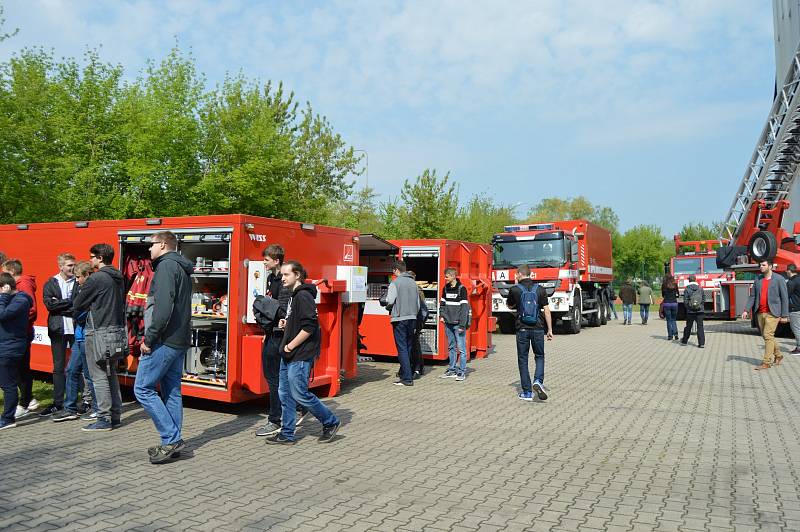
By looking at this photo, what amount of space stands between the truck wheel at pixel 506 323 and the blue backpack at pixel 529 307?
1096cm

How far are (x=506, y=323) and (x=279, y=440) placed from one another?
14.3 m

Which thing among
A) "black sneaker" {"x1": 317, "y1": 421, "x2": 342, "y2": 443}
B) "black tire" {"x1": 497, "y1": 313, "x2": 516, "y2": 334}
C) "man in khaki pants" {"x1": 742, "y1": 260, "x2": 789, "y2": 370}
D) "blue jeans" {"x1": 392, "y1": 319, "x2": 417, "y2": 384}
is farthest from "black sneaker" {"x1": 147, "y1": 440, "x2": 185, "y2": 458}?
"black tire" {"x1": 497, "y1": 313, "x2": 516, "y2": 334}

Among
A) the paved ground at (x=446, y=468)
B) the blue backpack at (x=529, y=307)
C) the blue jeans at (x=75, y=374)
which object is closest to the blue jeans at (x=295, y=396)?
the paved ground at (x=446, y=468)

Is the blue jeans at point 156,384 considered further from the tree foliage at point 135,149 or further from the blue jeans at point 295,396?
the tree foliage at point 135,149

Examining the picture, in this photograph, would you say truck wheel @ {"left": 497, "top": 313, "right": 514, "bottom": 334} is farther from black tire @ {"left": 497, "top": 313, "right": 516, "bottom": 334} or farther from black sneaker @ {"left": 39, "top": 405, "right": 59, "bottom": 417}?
black sneaker @ {"left": 39, "top": 405, "right": 59, "bottom": 417}

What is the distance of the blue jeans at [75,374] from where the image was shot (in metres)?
7.33

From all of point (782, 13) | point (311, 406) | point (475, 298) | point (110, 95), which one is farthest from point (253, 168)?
point (782, 13)

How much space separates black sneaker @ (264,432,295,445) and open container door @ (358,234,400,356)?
532 centimetres

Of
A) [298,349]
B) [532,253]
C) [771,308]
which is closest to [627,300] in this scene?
[532,253]

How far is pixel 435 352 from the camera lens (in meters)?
12.3

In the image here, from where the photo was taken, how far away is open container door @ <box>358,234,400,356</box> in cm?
A: 1219

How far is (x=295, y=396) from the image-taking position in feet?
20.3

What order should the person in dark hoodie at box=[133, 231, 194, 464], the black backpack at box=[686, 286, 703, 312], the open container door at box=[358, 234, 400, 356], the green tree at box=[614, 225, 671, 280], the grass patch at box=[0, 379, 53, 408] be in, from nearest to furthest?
the person in dark hoodie at box=[133, 231, 194, 464]
the grass patch at box=[0, 379, 53, 408]
the open container door at box=[358, 234, 400, 356]
the black backpack at box=[686, 286, 703, 312]
the green tree at box=[614, 225, 671, 280]

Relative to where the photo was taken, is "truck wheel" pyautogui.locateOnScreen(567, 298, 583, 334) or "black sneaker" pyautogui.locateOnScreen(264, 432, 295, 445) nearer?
"black sneaker" pyautogui.locateOnScreen(264, 432, 295, 445)
